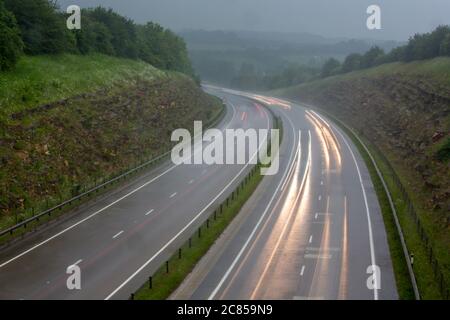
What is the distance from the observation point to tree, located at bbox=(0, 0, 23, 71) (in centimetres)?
5784

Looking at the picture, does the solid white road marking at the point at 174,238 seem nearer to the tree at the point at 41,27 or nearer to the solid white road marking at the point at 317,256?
the solid white road marking at the point at 317,256

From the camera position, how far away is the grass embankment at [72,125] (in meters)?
44.5

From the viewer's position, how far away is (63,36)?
75562mm

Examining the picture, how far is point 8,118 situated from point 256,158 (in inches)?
1022

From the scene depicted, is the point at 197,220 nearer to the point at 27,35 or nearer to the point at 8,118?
the point at 8,118

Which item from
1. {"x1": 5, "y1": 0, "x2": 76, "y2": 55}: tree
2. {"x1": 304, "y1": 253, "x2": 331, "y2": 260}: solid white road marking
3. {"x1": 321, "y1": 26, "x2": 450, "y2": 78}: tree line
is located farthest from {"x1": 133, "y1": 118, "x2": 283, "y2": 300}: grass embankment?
{"x1": 321, "y1": 26, "x2": 450, "y2": 78}: tree line

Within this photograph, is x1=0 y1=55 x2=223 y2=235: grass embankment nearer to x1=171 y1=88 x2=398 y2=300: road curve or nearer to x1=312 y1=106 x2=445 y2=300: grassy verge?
x1=171 y1=88 x2=398 y2=300: road curve

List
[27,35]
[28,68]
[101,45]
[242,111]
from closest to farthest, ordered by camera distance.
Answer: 1. [28,68]
2. [27,35]
3. [101,45]
4. [242,111]

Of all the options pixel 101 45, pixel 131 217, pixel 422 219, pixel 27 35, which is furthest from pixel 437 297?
→ pixel 101 45

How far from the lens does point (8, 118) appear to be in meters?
49.9

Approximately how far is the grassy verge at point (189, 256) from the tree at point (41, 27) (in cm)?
3427

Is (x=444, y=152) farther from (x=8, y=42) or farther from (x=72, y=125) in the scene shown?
(x=8, y=42)

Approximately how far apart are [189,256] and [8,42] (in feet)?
113

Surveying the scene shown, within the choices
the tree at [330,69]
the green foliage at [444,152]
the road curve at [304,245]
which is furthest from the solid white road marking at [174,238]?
the tree at [330,69]
